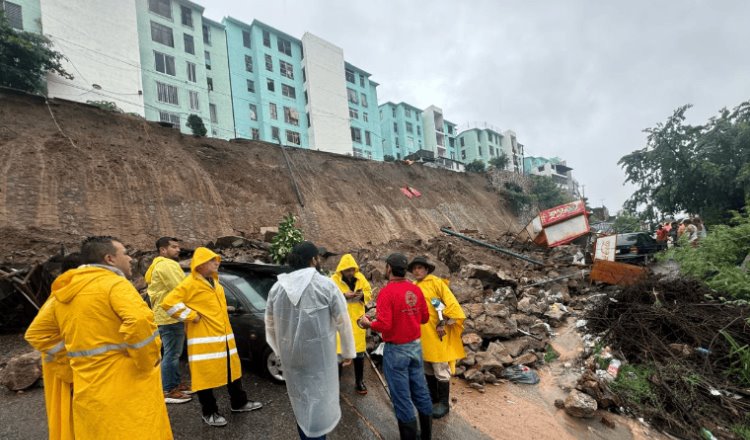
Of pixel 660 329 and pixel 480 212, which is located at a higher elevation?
pixel 480 212

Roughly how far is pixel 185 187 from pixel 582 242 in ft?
49.7

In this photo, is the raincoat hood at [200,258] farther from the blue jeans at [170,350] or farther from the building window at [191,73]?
the building window at [191,73]

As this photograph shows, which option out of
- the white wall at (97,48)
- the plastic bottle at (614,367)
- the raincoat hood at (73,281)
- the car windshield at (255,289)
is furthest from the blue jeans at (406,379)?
the white wall at (97,48)

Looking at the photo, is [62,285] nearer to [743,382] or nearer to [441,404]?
[441,404]

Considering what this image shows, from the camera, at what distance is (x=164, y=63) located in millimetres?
20781

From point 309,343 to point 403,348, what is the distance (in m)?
0.86

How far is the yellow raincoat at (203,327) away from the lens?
2764mm

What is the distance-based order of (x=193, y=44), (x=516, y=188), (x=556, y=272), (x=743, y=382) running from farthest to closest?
(x=516, y=188) → (x=193, y=44) → (x=556, y=272) → (x=743, y=382)

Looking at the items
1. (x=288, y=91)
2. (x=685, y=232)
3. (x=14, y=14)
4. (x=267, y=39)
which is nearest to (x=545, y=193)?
(x=685, y=232)

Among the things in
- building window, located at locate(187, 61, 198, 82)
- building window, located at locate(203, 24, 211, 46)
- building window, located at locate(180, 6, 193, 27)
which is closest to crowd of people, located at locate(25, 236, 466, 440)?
building window, located at locate(187, 61, 198, 82)

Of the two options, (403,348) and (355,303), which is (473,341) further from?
(403,348)

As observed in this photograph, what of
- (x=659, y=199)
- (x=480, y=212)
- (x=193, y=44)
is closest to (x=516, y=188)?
(x=480, y=212)

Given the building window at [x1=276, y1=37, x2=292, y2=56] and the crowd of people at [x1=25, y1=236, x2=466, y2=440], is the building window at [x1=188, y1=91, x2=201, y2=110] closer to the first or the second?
the building window at [x1=276, y1=37, x2=292, y2=56]

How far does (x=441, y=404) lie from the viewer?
3.50m
